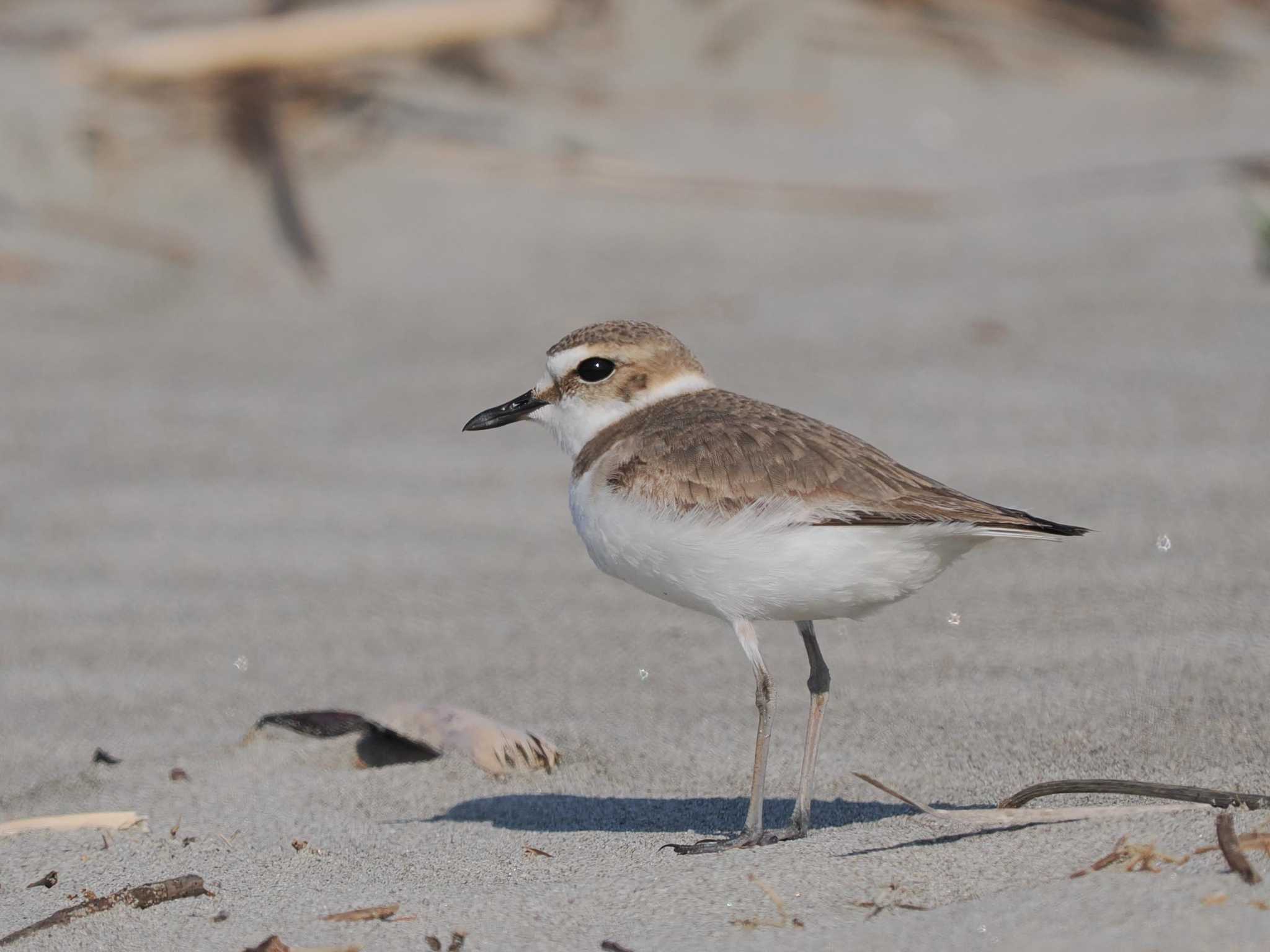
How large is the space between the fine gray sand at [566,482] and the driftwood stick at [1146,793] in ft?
0.16

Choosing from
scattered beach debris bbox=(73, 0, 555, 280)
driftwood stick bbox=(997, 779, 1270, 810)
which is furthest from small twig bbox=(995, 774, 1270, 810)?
scattered beach debris bbox=(73, 0, 555, 280)

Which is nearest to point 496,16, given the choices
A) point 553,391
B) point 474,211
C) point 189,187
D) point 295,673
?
point 474,211

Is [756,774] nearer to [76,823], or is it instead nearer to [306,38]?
→ [76,823]

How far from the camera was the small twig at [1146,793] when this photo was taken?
A: 8.83 feet

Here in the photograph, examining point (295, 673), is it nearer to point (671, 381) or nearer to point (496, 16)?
point (671, 381)

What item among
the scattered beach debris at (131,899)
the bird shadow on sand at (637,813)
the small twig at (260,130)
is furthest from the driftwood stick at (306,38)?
the scattered beach debris at (131,899)

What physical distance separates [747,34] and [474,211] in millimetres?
1804

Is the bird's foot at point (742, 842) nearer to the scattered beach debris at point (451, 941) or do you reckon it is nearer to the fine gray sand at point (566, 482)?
the fine gray sand at point (566, 482)

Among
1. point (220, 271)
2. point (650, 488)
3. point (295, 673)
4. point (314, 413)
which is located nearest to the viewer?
point (650, 488)

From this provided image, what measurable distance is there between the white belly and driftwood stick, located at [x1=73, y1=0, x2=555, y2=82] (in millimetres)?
5632

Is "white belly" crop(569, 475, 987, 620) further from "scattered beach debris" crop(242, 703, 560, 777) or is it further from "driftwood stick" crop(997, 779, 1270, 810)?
"scattered beach debris" crop(242, 703, 560, 777)

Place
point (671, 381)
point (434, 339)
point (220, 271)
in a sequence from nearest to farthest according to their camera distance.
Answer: point (671, 381), point (434, 339), point (220, 271)

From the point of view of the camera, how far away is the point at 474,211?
26.5 ft

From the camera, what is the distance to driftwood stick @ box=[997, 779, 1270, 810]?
2.69 m
